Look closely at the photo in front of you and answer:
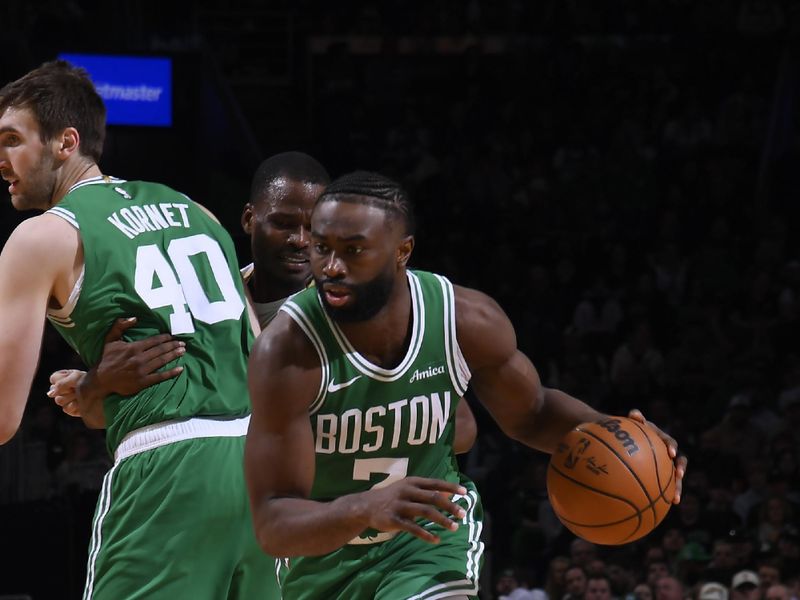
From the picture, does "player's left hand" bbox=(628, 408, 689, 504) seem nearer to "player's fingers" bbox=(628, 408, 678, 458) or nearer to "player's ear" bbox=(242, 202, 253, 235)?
"player's fingers" bbox=(628, 408, 678, 458)

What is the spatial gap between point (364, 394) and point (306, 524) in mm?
417

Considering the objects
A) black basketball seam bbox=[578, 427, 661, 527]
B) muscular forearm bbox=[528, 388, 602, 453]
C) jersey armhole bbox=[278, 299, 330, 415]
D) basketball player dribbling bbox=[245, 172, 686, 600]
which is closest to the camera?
basketball player dribbling bbox=[245, 172, 686, 600]

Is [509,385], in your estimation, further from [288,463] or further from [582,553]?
[582,553]

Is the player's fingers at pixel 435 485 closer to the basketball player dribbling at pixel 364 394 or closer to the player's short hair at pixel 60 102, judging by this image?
the basketball player dribbling at pixel 364 394

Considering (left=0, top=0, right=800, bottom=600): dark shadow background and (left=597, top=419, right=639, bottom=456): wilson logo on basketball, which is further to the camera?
(left=0, top=0, right=800, bottom=600): dark shadow background

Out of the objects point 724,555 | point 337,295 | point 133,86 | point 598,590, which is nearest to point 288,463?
point 337,295

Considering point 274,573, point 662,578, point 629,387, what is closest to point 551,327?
point 629,387

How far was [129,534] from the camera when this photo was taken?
3.37 meters

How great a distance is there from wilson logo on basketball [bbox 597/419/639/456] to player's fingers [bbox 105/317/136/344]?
130cm

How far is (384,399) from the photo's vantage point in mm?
3322

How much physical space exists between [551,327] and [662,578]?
11.4 ft

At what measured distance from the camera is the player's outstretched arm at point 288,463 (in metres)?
2.98

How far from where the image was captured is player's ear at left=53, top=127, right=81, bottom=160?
3.59 meters

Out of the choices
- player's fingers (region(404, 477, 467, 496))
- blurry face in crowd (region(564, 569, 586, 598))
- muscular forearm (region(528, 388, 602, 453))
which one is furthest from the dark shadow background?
player's fingers (region(404, 477, 467, 496))
